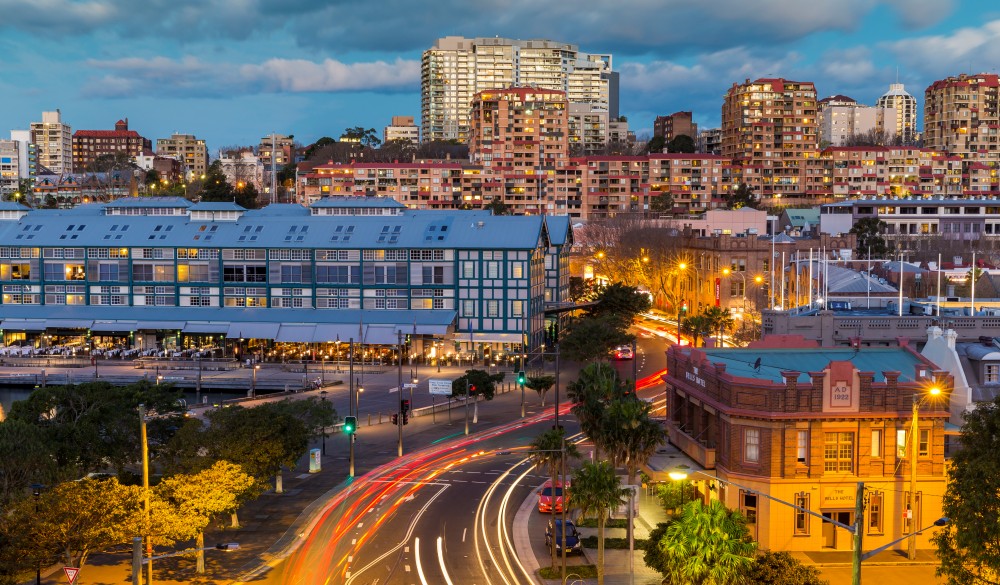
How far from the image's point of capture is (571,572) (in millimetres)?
45125

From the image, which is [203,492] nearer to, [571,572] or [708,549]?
[571,572]

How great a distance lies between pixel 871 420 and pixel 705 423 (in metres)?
8.90

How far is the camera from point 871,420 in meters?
47.9

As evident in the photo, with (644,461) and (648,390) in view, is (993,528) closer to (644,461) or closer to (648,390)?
(644,461)

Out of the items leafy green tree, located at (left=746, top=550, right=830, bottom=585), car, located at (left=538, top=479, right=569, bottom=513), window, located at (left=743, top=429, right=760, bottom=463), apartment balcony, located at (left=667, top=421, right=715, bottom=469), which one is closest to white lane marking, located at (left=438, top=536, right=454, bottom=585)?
car, located at (left=538, top=479, right=569, bottom=513)

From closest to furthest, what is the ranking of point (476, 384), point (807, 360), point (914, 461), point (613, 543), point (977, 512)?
point (977, 512)
point (914, 461)
point (613, 543)
point (807, 360)
point (476, 384)

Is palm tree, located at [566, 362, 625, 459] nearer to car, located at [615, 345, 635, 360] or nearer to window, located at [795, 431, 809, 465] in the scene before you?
window, located at [795, 431, 809, 465]

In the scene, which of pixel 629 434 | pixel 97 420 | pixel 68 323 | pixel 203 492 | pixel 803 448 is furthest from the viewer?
pixel 68 323

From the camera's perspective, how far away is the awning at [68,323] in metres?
116

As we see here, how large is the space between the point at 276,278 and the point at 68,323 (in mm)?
24158

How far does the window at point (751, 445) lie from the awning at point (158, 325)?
266 ft

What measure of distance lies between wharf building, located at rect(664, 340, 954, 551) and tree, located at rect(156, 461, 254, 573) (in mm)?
22479

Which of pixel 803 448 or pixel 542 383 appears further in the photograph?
pixel 542 383

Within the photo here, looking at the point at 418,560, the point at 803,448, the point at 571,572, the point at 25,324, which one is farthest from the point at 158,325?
the point at 803,448
